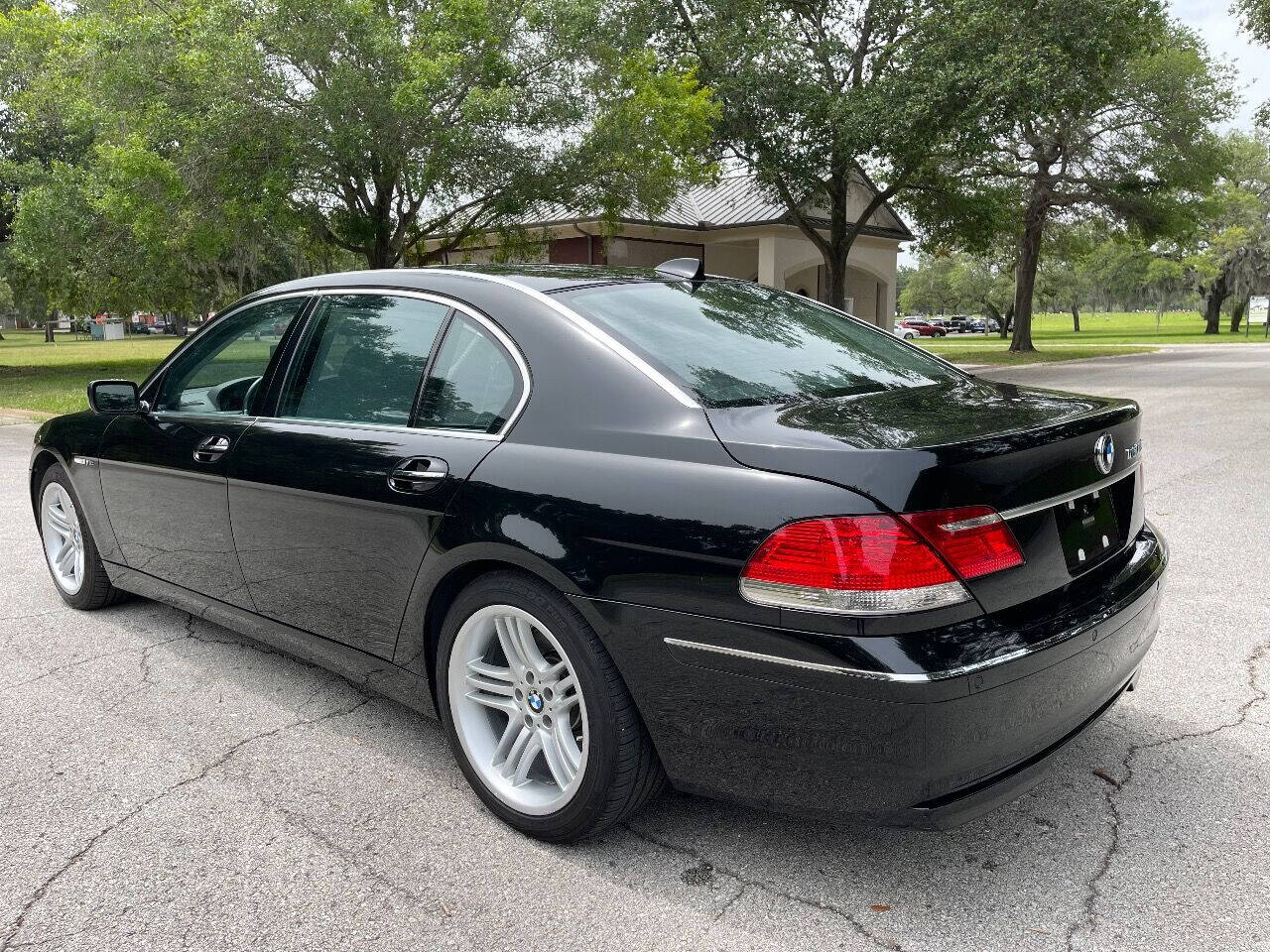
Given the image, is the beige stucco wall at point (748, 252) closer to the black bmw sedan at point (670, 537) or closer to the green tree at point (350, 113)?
the green tree at point (350, 113)

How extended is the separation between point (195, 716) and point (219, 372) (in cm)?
142

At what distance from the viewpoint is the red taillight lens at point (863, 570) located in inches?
87.8

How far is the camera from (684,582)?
2410mm

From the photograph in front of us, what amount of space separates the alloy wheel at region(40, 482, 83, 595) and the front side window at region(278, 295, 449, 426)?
1946 millimetres

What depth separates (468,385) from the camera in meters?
3.08

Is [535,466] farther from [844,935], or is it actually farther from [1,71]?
[1,71]

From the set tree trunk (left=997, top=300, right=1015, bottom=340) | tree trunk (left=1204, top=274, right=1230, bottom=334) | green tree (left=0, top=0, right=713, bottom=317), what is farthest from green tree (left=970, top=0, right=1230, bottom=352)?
tree trunk (left=997, top=300, right=1015, bottom=340)

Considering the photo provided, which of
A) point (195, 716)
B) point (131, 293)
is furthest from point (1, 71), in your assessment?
point (195, 716)

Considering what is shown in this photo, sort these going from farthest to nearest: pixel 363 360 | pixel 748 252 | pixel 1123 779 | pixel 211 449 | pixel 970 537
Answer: pixel 748 252, pixel 211 449, pixel 363 360, pixel 1123 779, pixel 970 537

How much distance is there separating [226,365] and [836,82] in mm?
20565

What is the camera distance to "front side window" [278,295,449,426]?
3.25 meters

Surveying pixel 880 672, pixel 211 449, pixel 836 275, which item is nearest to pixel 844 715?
pixel 880 672

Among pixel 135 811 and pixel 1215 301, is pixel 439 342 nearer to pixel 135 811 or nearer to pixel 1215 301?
pixel 135 811

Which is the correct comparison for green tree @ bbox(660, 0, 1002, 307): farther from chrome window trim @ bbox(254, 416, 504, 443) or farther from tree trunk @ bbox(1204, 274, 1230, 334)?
tree trunk @ bbox(1204, 274, 1230, 334)
